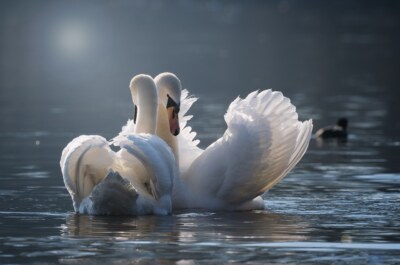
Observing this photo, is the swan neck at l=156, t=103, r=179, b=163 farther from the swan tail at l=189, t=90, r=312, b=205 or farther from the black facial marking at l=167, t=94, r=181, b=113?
the swan tail at l=189, t=90, r=312, b=205

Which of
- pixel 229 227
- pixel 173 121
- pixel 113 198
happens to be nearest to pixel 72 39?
pixel 173 121

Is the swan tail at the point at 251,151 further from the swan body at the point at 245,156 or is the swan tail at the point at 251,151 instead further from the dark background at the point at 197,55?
the dark background at the point at 197,55

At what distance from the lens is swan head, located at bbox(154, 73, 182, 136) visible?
15391 millimetres

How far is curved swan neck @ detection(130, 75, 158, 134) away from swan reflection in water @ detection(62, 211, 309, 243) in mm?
1178

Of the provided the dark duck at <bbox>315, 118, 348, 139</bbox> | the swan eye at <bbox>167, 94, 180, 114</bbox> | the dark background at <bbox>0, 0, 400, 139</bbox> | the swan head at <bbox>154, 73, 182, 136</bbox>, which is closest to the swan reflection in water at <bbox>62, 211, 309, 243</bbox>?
the swan head at <bbox>154, 73, 182, 136</bbox>

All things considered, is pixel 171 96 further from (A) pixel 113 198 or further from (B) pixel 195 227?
(B) pixel 195 227

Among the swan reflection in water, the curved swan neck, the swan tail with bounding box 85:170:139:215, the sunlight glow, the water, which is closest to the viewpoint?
the water

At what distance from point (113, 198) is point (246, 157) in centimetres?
154

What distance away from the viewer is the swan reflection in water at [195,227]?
12859mm

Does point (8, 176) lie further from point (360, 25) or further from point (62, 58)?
point (360, 25)

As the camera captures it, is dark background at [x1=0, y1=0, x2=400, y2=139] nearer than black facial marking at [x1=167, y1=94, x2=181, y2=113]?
No

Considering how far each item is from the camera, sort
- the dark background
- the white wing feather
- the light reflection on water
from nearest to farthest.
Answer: the light reflection on water
the white wing feather
the dark background

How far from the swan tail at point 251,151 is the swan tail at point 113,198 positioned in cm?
104

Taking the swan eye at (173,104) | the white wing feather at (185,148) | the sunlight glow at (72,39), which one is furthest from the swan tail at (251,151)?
the sunlight glow at (72,39)
